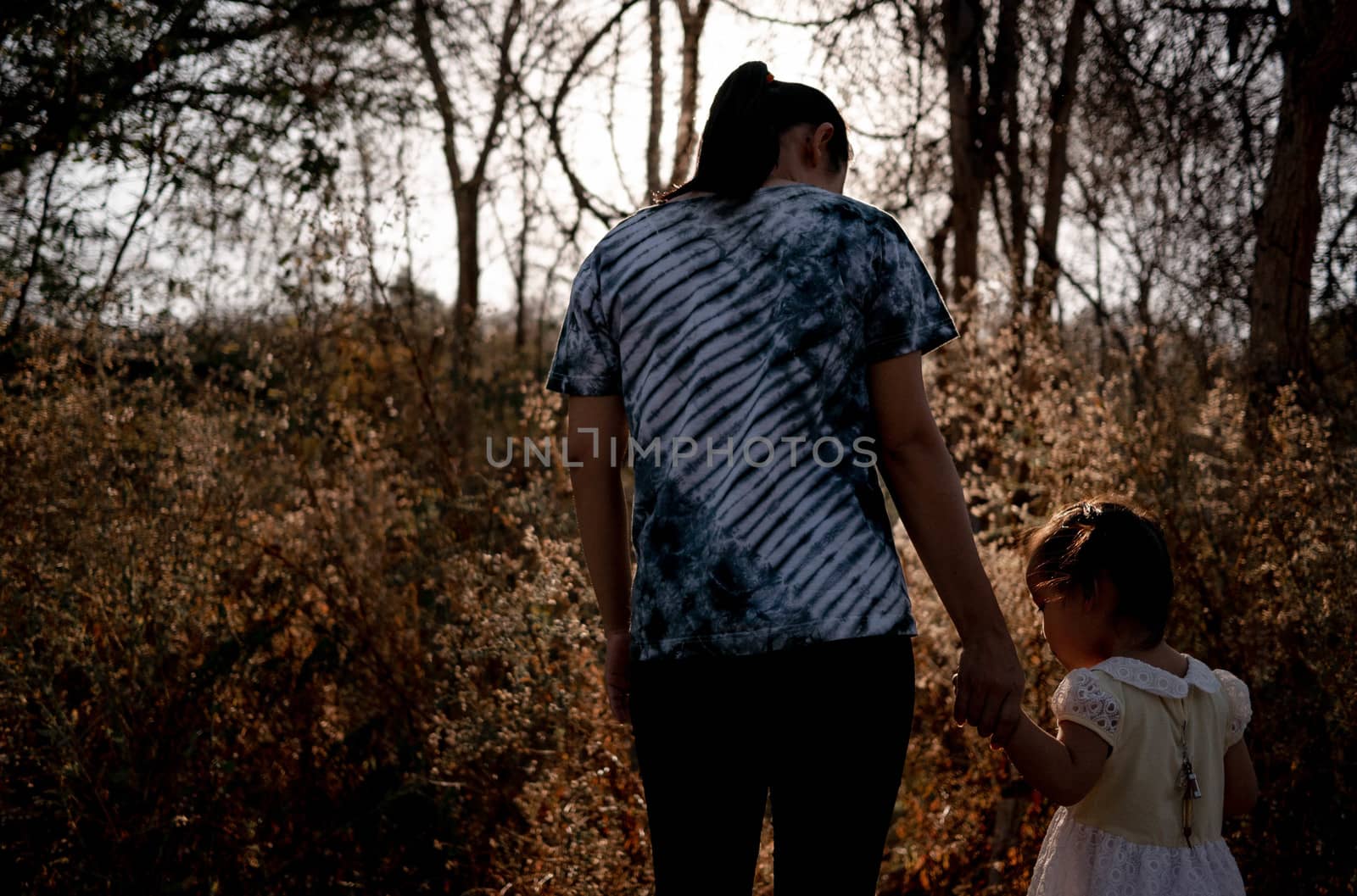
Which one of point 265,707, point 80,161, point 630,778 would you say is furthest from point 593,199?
point 630,778

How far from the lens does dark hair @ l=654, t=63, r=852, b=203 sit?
1.45 metres

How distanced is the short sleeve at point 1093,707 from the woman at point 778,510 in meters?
0.26

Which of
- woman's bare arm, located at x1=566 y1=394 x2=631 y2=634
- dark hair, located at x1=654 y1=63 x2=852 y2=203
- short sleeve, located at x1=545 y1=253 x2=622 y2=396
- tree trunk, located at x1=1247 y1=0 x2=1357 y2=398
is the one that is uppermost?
tree trunk, located at x1=1247 y1=0 x2=1357 y2=398

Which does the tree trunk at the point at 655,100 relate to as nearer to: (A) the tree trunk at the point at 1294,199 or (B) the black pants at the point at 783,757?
(A) the tree trunk at the point at 1294,199

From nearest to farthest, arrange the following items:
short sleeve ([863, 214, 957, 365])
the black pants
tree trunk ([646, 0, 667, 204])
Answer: the black pants, short sleeve ([863, 214, 957, 365]), tree trunk ([646, 0, 667, 204])

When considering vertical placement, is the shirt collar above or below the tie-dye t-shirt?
below

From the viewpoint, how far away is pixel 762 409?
1359 millimetres

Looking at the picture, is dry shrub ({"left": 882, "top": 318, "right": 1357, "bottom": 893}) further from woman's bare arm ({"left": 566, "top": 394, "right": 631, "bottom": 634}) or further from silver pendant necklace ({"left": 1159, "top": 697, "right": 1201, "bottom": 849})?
woman's bare arm ({"left": 566, "top": 394, "right": 631, "bottom": 634})

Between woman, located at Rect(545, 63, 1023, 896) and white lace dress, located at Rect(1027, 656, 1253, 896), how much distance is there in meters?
0.29

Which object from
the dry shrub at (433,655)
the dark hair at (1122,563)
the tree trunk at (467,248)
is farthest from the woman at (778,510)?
the tree trunk at (467,248)

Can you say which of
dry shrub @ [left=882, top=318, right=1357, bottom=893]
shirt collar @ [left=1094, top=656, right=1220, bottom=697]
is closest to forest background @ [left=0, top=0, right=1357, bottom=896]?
dry shrub @ [left=882, top=318, right=1357, bottom=893]

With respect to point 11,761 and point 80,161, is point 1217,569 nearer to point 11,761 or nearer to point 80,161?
point 11,761

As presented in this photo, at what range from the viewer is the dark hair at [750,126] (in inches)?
57.0

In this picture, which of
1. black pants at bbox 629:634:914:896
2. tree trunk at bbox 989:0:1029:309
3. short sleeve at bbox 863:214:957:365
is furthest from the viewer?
tree trunk at bbox 989:0:1029:309
